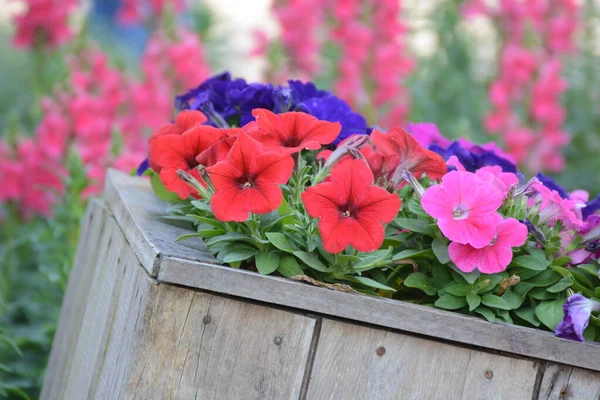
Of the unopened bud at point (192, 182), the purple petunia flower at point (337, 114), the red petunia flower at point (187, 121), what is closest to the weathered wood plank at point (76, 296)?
the red petunia flower at point (187, 121)

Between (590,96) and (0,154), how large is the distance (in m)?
3.49

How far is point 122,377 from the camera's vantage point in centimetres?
141

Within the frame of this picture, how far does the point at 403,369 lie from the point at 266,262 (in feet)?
1.04

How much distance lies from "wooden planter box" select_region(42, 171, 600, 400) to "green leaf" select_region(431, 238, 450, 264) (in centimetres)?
10

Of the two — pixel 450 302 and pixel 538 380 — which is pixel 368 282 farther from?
pixel 538 380

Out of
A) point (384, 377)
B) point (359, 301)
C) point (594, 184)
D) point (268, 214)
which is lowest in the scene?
point (384, 377)

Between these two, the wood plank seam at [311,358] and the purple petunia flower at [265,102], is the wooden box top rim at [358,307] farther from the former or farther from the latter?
the purple petunia flower at [265,102]

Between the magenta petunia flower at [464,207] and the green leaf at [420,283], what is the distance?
13 cm

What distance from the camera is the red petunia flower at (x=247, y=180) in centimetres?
138

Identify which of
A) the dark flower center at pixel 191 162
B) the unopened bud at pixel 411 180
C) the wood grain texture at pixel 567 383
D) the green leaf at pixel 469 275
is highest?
the unopened bud at pixel 411 180

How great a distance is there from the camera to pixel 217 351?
139cm

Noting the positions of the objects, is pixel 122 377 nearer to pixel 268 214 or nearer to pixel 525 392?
pixel 268 214

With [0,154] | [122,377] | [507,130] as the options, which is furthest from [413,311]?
[507,130]

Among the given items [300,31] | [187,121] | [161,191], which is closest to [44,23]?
[300,31]
